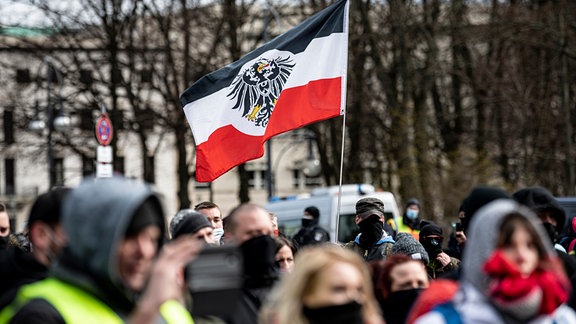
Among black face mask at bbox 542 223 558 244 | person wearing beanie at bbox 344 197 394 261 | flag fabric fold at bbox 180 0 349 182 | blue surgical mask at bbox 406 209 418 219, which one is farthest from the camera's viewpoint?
blue surgical mask at bbox 406 209 418 219

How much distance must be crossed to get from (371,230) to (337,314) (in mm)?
5953

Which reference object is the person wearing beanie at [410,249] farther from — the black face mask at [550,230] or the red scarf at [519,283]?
the red scarf at [519,283]

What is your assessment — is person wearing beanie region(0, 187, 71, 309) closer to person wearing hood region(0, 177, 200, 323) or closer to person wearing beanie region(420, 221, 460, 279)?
person wearing hood region(0, 177, 200, 323)

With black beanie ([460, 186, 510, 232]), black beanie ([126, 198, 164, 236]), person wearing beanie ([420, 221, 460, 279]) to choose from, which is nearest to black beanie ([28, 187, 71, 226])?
black beanie ([126, 198, 164, 236])

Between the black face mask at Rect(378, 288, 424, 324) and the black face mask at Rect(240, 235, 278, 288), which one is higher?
the black face mask at Rect(240, 235, 278, 288)

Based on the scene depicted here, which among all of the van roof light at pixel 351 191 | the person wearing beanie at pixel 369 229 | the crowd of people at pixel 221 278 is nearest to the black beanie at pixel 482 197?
the crowd of people at pixel 221 278

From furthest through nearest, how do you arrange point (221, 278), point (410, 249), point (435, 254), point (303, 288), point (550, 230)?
point (435, 254) < point (410, 249) < point (550, 230) < point (303, 288) < point (221, 278)

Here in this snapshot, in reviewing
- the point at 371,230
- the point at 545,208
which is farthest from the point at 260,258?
the point at 371,230

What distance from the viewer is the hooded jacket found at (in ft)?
10.4

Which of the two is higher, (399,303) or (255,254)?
(255,254)

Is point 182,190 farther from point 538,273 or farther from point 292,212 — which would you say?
point 538,273

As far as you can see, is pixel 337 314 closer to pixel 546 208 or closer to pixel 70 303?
pixel 70 303

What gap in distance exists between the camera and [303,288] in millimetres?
3896

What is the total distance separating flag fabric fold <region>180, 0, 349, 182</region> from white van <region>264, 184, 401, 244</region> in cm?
786
